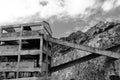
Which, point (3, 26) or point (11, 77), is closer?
point (11, 77)

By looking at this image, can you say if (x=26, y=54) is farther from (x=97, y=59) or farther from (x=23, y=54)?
(x=97, y=59)

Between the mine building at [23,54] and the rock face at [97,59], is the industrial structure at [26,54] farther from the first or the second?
the rock face at [97,59]

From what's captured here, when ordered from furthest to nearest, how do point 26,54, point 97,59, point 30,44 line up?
point 97,59 → point 30,44 → point 26,54

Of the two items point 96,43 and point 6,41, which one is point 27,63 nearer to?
point 6,41

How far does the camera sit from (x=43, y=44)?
2652 cm

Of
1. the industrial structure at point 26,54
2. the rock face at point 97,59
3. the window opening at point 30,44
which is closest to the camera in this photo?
the industrial structure at point 26,54

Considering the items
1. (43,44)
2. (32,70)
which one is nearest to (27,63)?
(32,70)

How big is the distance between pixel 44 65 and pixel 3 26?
9092 millimetres

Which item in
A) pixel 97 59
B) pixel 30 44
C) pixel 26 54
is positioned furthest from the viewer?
pixel 97 59

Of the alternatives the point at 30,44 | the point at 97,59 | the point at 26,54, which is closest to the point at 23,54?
the point at 26,54

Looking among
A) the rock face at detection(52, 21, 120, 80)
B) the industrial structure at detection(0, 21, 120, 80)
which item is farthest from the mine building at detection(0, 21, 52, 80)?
the rock face at detection(52, 21, 120, 80)

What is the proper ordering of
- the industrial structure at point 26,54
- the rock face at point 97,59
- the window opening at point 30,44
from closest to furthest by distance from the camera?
the industrial structure at point 26,54 < the window opening at point 30,44 < the rock face at point 97,59

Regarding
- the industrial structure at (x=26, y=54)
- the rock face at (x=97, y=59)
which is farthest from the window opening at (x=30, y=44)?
the rock face at (x=97, y=59)

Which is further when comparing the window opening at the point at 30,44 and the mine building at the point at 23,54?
the window opening at the point at 30,44
